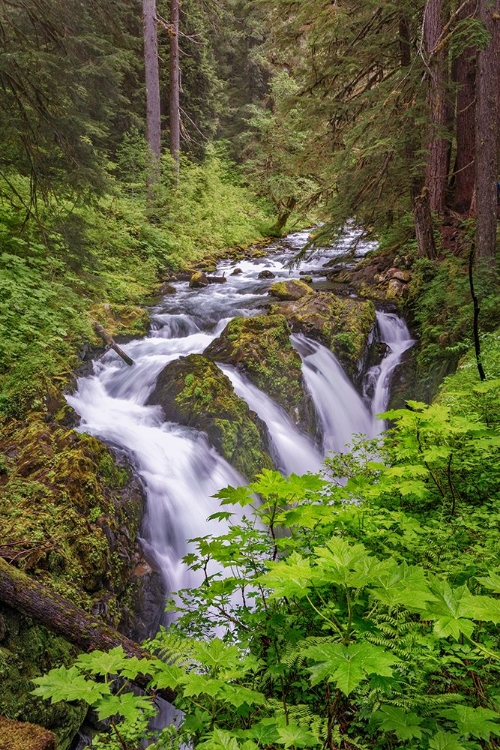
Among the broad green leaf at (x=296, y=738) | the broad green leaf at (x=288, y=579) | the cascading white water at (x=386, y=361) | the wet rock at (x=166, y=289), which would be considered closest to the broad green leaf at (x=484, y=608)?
the broad green leaf at (x=288, y=579)

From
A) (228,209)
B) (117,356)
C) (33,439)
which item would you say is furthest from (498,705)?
(228,209)

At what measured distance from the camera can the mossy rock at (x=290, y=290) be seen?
11.3 metres

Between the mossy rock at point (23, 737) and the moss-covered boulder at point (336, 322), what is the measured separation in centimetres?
802

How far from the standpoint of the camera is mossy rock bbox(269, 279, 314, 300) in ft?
37.1

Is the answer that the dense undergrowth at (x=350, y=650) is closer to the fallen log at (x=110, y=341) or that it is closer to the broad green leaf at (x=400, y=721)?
the broad green leaf at (x=400, y=721)

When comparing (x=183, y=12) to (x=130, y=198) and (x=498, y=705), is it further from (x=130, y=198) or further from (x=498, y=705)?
(x=498, y=705)

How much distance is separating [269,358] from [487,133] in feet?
17.6

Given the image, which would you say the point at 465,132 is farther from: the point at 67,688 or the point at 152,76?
the point at 67,688

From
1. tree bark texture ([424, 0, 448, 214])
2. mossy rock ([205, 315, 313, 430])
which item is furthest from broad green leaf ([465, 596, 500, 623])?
tree bark texture ([424, 0, 448, 214])

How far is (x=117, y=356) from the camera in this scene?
8.06 meters

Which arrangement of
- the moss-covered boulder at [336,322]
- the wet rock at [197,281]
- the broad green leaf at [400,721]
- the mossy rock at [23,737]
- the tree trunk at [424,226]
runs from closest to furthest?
1. the broad green leaf at [400,721]
2. the mossy rock at [23,737]
3. the moss-covered boulder at [336,322]
4. the tree trunk at [424,226]
5. the wet rock at [197,281]

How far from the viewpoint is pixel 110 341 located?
8031 millimetres

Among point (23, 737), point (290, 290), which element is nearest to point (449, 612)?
point (23, 737)

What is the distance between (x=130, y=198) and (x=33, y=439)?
42.1 feet
